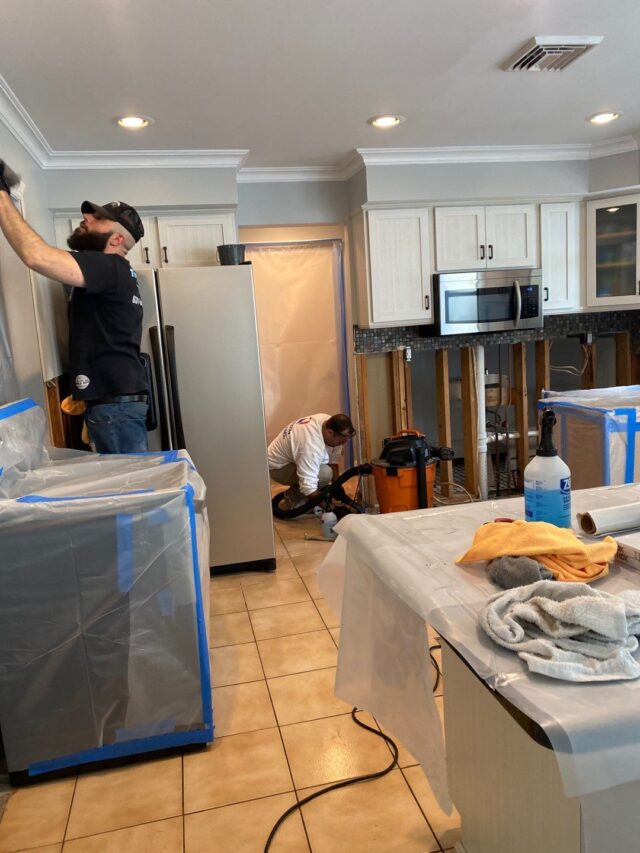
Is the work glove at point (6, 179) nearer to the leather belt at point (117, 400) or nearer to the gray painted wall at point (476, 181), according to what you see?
the leather belt at point (117, 400)

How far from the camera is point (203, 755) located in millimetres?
2041

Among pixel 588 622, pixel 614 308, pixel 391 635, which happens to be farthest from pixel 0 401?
pixel 614 308

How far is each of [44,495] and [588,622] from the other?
1619 millimetres

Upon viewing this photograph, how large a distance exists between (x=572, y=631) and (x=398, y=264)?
352 cm

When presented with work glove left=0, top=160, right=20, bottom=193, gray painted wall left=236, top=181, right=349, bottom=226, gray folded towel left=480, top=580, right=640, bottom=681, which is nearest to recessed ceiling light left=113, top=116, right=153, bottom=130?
work glove left=0, top=160, right=20, bottom=193

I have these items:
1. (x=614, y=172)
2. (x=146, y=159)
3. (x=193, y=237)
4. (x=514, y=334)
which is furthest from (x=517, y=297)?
(x=146, y=159)

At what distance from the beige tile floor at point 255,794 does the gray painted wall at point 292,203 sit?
9.56ft

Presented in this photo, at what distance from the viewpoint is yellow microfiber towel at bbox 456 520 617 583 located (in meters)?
1.12

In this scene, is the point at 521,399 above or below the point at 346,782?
above

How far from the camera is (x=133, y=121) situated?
301cm

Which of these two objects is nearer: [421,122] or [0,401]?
[0,401]

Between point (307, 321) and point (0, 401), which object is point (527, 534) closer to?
point (0, 401)

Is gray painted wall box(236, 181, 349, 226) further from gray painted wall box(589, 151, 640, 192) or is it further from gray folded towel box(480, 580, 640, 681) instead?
gray folded towel box(480, 580, 640, 681)

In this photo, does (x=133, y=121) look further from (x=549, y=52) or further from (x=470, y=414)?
(x=470, y=414)
